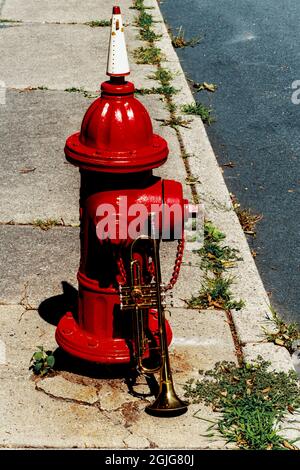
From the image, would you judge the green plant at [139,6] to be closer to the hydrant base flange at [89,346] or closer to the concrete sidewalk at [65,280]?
the concrete sidewalk at [65,280]

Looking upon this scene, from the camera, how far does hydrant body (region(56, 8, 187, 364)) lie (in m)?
3.53

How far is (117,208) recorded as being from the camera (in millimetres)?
3605

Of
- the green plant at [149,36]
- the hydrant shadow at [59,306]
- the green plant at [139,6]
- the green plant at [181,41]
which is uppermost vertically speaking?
the green plant at [139,6]

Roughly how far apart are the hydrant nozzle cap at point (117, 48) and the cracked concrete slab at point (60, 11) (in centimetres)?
712

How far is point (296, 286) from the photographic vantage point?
197 inches

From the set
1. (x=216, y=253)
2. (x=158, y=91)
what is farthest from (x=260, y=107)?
(x=216, y=253)

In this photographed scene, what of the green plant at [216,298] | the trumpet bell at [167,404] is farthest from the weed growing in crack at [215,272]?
the trumpet bell at [167,404]

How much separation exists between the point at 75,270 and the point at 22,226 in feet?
2.22

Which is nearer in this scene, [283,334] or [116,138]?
[116,138]

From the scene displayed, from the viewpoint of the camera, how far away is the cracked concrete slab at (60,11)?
10492mm

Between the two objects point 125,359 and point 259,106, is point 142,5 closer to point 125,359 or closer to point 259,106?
point 259,106

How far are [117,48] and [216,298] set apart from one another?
5.57 feet

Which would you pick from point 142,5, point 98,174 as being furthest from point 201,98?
point 98,174

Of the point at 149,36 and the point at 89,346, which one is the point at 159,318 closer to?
the point at 89,346
